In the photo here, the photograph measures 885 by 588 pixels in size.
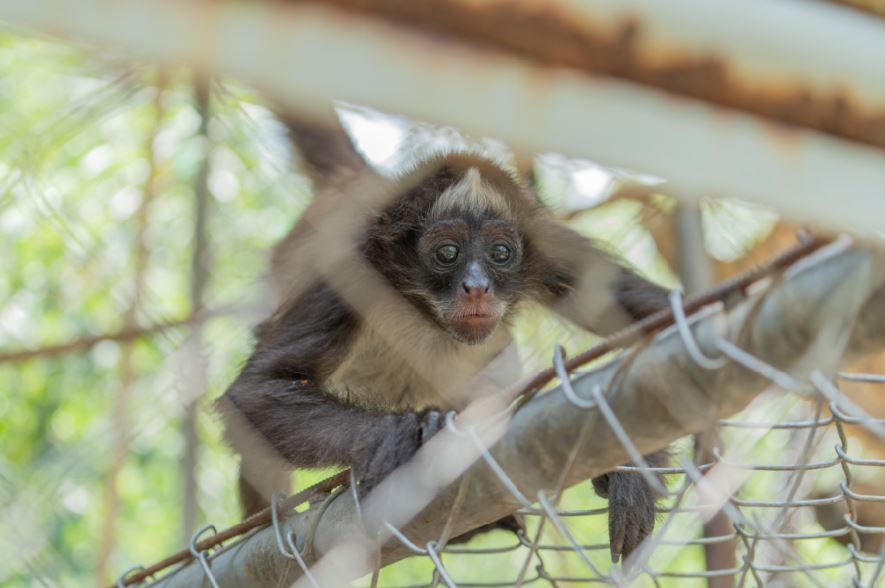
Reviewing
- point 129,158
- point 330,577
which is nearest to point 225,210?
point 129,158

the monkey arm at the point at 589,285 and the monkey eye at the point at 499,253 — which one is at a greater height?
the monkey eye at the point at 499,253

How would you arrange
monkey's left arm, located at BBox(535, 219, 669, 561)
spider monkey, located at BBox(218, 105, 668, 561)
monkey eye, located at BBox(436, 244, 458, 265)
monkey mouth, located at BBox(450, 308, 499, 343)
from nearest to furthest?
spider monkey, located at BBox(218, 105, 668, 561), monkey mouth, located at BBox(450, 308, 499, 343), monkey eye, located at BBox(436, 244, 458, 265), monkey's left arm, located at BBox(535, 219, 669, 561)

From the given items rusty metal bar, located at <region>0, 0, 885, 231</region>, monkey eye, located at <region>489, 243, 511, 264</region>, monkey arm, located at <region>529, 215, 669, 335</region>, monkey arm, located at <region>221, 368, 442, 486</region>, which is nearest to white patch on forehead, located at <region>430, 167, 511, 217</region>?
monkey eye, located at <region>489, 243, 511, 264</region>

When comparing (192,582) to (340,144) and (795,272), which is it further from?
(340,144)

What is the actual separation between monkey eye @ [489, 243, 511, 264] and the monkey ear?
3.30 feet

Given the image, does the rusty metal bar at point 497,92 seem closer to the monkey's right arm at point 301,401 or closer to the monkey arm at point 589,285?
the monkey's right arm at point 301,401

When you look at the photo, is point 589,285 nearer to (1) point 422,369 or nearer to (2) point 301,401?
(1) point 422,369

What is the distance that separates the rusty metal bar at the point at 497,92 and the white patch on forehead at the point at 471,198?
2.54m

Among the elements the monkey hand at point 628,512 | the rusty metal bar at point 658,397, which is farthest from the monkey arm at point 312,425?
the monkey hand at point 628,512

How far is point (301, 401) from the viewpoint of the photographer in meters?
3.14

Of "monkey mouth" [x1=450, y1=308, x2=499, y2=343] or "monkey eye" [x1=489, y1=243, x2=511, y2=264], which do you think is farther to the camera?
"monkey eye" [x1=489, y1=243, x2=511, y2=264]

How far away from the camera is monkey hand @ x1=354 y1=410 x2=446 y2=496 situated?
7.79 feet

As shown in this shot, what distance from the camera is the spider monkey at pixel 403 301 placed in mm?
3234

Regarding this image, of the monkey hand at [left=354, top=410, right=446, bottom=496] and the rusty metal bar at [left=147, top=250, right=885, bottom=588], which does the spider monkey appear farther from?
the rusty metal bar at [left=147, top=250, right=885, bottom=588]
